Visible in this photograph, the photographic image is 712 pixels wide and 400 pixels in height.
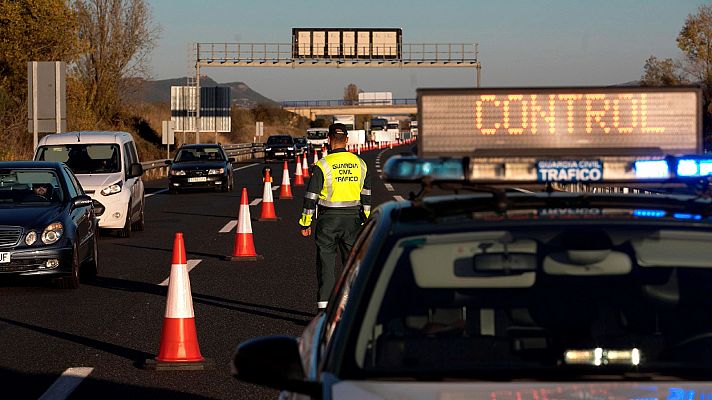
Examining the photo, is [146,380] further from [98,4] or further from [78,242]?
[98,4]

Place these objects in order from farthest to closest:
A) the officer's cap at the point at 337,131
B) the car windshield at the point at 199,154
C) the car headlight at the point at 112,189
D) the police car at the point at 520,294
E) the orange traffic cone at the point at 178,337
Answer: the car windshield at the point at 199,154, the car headlight at the point at 112,189, the officer's cap at the point at 337,131, the orange traffic cone at the point at 178,337, the police car at the point at 520,294

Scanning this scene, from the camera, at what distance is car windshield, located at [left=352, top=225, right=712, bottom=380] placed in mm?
4414

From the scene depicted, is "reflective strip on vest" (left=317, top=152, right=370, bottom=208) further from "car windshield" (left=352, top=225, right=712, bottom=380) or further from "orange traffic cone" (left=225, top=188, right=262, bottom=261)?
"car windshield" (left=352, top=225, right=712, bottom=380)

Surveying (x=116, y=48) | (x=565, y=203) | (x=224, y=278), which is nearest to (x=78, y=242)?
(x=224, y=278)

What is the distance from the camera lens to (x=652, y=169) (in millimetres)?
4992

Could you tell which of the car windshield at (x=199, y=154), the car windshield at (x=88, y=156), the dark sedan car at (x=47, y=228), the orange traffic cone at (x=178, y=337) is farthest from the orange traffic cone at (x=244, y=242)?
the car windshield at (x=199, y=154)

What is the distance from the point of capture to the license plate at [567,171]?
4.92m

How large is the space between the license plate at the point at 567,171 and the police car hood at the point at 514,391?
113cm

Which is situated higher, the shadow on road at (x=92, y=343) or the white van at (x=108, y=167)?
the white van at (x=108, y=167)

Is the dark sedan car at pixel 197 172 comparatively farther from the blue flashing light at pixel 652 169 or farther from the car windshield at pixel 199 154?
the blue flashing light at pixel 652 169

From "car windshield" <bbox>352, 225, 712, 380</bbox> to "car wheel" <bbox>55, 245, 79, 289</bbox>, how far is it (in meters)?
10.0

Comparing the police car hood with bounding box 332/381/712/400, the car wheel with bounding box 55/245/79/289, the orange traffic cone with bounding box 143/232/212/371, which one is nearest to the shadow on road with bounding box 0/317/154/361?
the orange traffic cone with bounding box 143/232/212/371

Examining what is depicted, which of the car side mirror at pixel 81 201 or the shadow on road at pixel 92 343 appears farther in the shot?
the car side mirror at pixel 81 201

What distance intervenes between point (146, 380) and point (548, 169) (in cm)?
493
